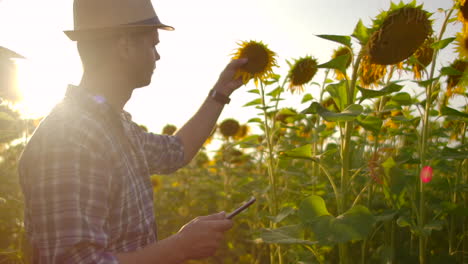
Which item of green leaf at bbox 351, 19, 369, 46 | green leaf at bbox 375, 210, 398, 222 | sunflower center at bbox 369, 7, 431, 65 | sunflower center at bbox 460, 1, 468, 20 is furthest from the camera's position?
sunflower center at bbox 460, 1, 468, 20

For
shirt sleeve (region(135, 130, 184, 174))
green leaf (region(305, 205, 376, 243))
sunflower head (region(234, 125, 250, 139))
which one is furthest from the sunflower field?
sunflower head (region(234, 125, 250, 139))

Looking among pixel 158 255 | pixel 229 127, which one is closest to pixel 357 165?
pixel 158 255

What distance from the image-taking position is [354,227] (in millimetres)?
1316

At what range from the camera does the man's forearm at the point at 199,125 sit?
2.38m

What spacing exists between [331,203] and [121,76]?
8.45 ft

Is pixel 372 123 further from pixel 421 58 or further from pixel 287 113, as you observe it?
pixel 287 113

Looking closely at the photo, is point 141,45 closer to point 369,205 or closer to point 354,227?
point 354,227

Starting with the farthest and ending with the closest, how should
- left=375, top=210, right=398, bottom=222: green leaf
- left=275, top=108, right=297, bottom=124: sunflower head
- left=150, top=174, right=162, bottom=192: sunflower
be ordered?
1. left=150, top=174, right=162, bottom=192: sunflower
2. left=275, top=108, right=297, bottom=124: sunflower head
3. left=375, top=210, right=398, bottom=222: green leaf

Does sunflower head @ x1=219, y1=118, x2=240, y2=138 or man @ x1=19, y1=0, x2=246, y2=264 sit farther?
sunflower head @ x1=219, y1=118, x2=240, y2=138

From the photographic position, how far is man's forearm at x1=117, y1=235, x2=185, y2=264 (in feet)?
4.25

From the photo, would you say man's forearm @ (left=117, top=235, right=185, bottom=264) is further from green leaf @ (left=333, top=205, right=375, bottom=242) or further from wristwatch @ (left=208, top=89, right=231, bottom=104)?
wristwatch @ (left=208, top=89, right=231, bottom=104)

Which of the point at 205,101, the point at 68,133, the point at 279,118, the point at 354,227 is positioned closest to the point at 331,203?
the point at 279,118

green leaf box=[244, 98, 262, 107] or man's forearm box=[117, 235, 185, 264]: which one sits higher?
green leaf box=[244, 98, 262, 107]

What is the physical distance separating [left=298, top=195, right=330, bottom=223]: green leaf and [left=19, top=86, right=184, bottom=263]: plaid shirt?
26.9 inches
